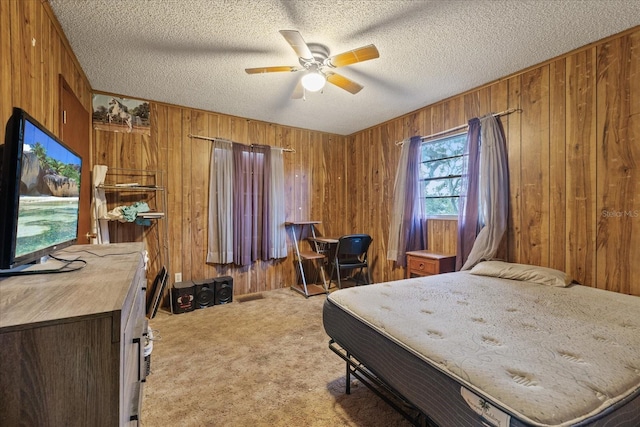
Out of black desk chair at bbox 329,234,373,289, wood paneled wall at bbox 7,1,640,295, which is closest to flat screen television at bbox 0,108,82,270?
wood paneled wall at bbox 7,1,640,295

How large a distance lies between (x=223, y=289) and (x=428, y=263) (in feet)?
7.97

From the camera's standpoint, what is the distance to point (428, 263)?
3.06m

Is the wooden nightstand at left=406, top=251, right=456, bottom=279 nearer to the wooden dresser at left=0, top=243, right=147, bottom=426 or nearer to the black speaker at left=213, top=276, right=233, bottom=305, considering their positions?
the black speaker at left=213, top=276, right=233, bottom=305

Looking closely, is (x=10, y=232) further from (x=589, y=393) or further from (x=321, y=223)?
(x=321, y=223)

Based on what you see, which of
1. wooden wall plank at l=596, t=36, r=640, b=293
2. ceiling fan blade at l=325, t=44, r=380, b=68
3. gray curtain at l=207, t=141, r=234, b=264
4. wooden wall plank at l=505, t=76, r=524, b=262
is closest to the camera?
ceiling fan blade at l=325, t=44, r=380, b=68

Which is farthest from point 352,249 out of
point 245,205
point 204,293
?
point 204,293

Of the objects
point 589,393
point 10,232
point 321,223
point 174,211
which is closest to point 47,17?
point 10,232

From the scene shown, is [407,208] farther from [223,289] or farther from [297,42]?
[223,289]

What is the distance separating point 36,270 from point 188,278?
2.52 meters

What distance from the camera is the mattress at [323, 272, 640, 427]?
84cm

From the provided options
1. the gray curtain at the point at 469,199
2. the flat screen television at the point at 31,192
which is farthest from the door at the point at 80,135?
the gray curtain at the point at 469,199

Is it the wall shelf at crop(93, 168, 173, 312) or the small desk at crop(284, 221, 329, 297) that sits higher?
the wall shelf at crop(93, 168, 173, 312)

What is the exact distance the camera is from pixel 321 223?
453cm

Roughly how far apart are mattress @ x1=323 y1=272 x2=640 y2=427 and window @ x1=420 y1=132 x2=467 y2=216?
1517mm
